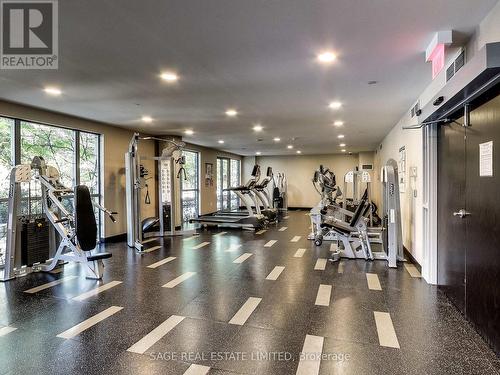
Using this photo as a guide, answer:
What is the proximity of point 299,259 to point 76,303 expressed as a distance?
3275mm

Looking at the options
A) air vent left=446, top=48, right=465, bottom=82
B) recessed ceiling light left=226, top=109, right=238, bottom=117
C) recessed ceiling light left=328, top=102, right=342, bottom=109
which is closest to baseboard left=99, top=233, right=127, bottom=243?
recessed ceiling light left=226, top=109, right=238, bottom=117

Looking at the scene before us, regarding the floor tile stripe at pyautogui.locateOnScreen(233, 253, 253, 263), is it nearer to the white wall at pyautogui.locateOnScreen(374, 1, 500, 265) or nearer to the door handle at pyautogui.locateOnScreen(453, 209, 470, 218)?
the white wall at pyautogui.locateOnScreen(374, 1, 500, 265)

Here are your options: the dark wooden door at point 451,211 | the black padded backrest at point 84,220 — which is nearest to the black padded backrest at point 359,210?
the dark wooden door at point 451,211

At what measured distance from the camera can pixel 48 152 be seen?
227 inches

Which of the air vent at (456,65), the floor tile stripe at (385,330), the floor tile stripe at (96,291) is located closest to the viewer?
the floor tile stripe at (385,330)

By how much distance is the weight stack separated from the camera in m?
4.49

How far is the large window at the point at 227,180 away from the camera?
1297 centimetres

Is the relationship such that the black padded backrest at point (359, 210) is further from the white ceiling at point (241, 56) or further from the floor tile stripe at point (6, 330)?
the floor tile stripe at point (6, 330)

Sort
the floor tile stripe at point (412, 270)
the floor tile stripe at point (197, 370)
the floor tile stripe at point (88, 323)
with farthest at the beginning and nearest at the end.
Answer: the floor tile stripe at point (412, 270) < the floor tile stripe at point (88, 323) < the floor tile stripe at point (197, 370)

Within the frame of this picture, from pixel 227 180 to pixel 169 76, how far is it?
1016 cm

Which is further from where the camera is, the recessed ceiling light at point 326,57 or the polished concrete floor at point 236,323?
the recessed ceiling light at point 326,57

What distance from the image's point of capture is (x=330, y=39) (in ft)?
8.74

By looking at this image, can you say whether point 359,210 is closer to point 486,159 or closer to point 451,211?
point 451,211

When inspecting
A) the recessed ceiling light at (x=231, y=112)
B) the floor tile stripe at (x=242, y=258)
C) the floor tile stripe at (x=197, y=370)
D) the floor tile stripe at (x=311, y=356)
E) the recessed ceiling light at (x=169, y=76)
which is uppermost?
the recessed ceiling light at (x=231, y=112)
